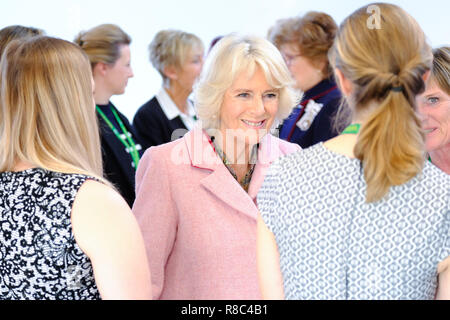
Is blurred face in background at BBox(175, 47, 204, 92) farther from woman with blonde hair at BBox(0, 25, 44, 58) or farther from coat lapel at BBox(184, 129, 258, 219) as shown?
coat lapel at BBox(184, 129, 258, 219)

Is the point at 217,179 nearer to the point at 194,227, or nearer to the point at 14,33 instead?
the point at 194,227

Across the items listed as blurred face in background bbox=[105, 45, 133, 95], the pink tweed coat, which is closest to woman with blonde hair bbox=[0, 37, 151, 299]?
the pink tweed coat

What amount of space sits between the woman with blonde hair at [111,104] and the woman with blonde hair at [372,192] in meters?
2.39

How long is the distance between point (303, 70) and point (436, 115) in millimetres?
1119

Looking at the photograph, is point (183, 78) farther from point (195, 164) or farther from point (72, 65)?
point (72, 65)

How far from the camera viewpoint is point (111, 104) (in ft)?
14.4

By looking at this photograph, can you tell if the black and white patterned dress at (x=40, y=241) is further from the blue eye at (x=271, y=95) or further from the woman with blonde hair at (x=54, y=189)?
the blue eye at (x=271, y=95)

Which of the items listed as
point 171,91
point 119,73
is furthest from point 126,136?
point 171,91

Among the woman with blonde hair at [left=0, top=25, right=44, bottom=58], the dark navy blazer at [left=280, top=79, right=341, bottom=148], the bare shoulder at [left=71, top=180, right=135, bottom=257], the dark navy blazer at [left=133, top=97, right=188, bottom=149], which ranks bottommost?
the dark navy blazer at [left=133, top=97, right=188, bottom=149]

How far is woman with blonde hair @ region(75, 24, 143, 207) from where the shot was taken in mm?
4070

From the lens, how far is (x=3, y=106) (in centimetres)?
184

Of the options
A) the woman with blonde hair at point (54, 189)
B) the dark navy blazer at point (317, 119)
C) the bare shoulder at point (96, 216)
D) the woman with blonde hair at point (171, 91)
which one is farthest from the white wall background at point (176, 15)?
the bare shoulder at point (96, 216)
